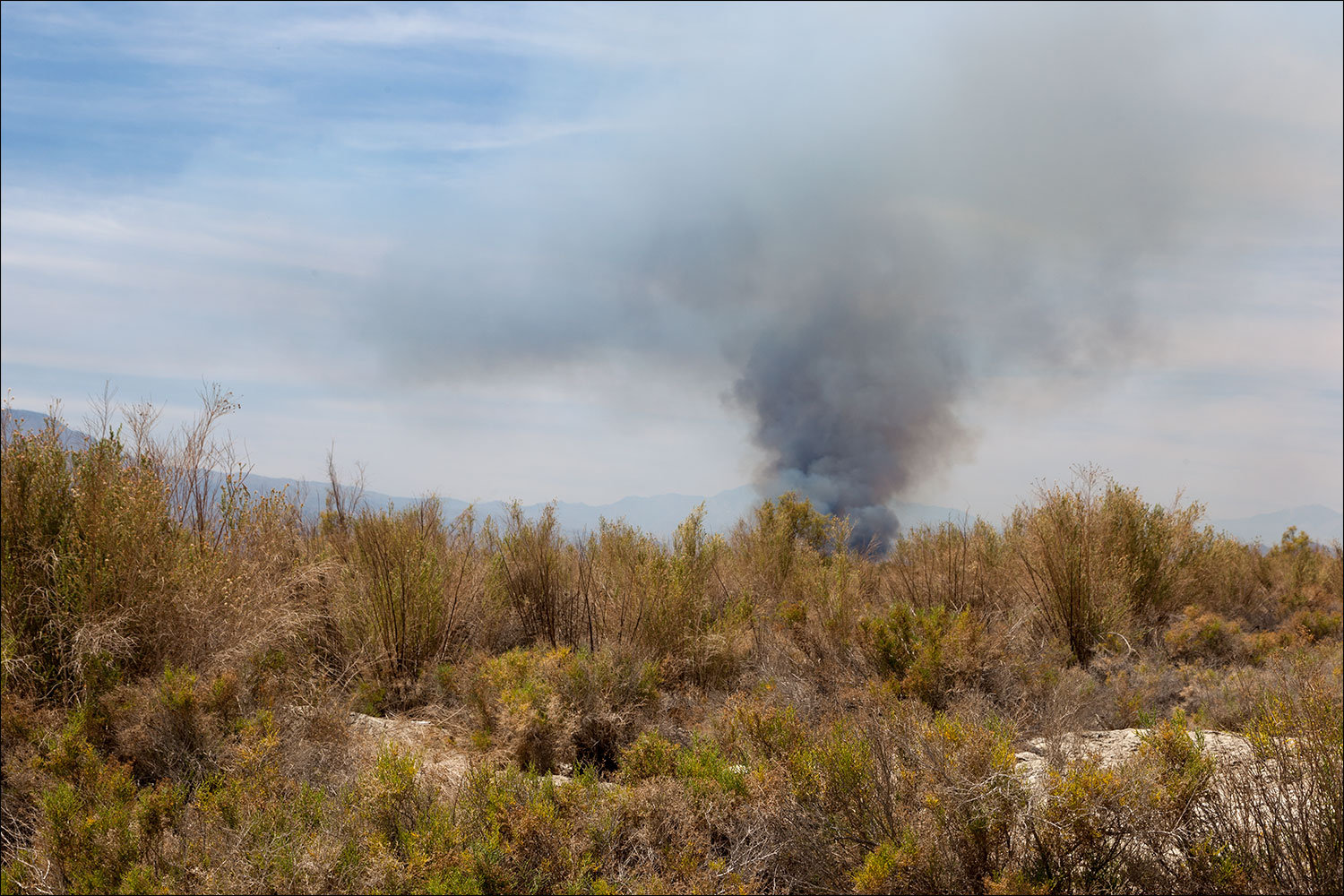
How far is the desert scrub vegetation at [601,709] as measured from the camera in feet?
9.91

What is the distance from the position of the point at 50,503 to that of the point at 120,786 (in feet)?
7.26

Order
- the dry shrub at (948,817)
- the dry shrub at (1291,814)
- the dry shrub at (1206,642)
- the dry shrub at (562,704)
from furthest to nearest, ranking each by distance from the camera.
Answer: the dry shrub at (1206,642)
the dry shrub at (562,704)
the dry shrub at (948,817)
the dry shrub at (1291,814)

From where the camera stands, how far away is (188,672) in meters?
4.66

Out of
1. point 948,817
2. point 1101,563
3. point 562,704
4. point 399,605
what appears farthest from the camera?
point 1101,563

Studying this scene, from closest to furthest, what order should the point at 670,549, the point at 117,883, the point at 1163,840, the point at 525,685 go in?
the point at 1163,840 < the point at 117,883 < the point at 525,685 < the point at 670,549

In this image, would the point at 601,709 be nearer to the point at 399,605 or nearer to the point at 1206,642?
the point at 399,605

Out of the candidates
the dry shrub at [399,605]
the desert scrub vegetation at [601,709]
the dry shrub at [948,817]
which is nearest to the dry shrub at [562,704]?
the desert scrub vegetation at [601,709]

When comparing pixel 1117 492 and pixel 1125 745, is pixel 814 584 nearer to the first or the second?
pixel 1125 745

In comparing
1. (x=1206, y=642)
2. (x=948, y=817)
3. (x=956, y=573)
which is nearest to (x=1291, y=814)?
(x=948, y=817)

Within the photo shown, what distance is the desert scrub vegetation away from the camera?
3.02m

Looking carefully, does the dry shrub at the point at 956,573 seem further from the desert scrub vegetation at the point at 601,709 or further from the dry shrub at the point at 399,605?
the dry shrub at the point at 399,605

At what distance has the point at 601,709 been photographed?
5.09m

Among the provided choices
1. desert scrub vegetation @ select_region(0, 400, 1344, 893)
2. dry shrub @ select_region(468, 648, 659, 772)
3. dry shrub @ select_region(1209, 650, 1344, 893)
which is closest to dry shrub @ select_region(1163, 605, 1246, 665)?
desert scrub vegetation @ select_region(0, 400, 1344, 893)

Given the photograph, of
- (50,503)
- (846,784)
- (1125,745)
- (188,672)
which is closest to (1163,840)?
(846,784)
